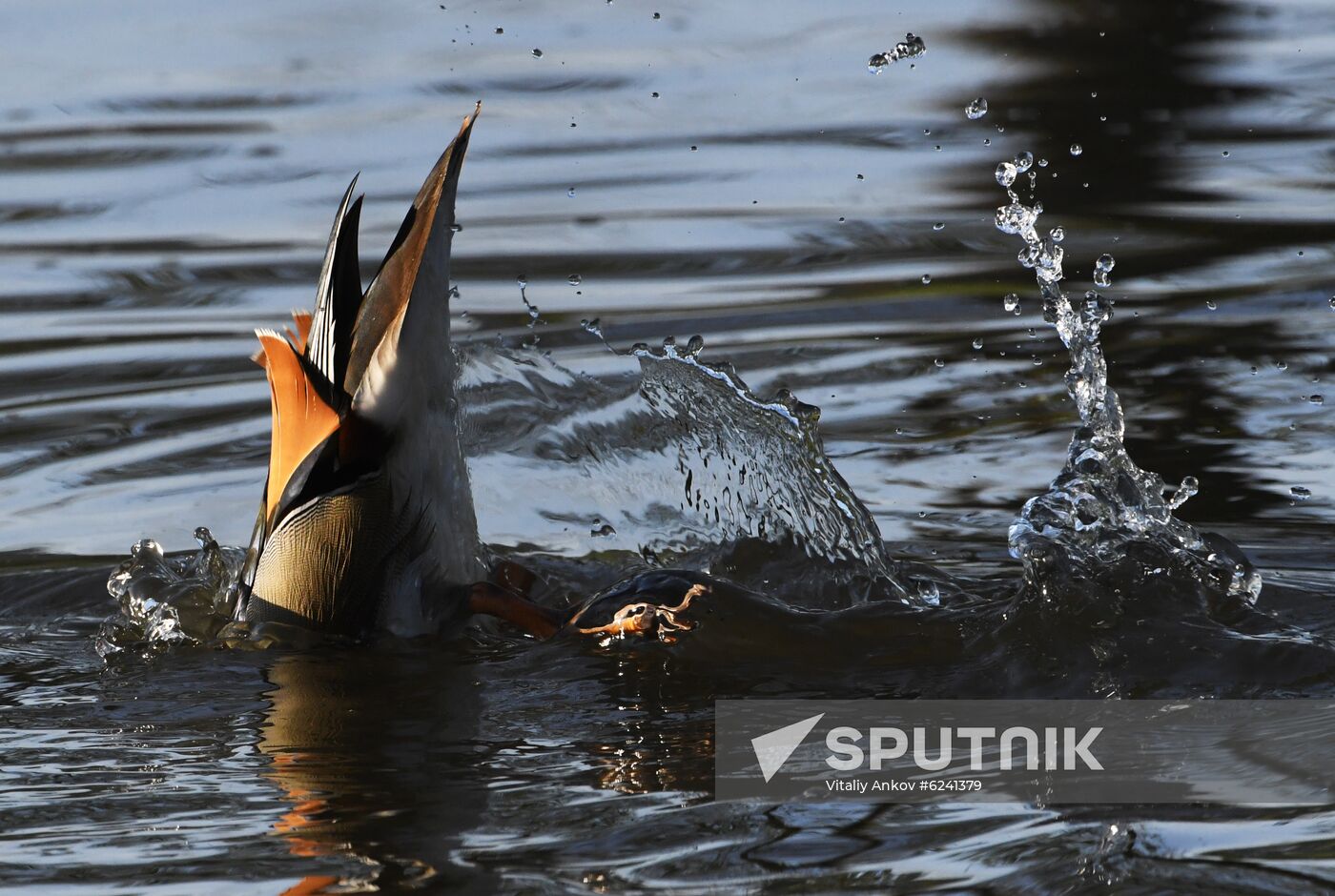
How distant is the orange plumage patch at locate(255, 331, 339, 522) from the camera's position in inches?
169

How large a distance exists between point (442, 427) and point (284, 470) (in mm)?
382

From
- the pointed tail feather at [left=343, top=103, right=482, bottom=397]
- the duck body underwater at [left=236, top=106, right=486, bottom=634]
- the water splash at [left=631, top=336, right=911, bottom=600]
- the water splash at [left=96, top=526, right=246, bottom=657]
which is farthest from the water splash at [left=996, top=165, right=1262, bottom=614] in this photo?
the water splash at [left=96, top=526, right=246, bottom=657]

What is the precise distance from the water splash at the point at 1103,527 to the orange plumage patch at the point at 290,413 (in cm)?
161

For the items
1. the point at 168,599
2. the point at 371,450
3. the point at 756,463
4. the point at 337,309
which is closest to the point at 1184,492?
the point at 756,463

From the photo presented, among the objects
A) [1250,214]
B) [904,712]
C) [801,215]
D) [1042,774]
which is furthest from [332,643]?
[1250,214]

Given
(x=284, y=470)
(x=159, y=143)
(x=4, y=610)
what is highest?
(x=159, y=143)

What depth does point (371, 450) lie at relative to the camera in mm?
4391

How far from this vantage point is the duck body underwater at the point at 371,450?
14.1 feet

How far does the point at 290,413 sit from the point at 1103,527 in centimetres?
190

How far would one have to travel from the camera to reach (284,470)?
177 inches

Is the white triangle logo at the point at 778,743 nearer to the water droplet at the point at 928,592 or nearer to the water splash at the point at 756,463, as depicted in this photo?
the water droplet at the point at 928,592

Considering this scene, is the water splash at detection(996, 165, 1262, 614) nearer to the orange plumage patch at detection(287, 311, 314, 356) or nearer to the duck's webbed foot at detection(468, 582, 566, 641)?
the duck's webbed foot at detection(468, 582, 566, 641)

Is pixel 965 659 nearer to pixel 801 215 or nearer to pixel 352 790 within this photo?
pixel 352 790

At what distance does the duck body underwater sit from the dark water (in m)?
0.15
